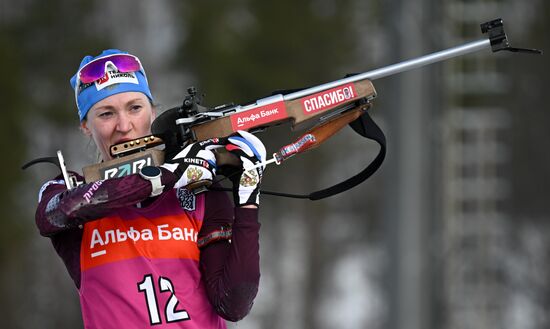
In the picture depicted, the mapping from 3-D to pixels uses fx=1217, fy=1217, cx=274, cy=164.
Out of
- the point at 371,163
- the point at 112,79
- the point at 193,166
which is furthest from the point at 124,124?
the point at 371,163

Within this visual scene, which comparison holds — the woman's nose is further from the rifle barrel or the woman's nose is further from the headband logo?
the rifle barrel

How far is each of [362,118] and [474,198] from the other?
797 centimetres

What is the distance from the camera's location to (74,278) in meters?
3.50

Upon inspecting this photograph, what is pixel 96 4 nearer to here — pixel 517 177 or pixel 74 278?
pixel 517 177

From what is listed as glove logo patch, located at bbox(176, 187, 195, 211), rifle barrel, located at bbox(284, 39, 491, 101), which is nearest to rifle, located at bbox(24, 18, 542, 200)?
rifle barrel, located at bbox(284, 39, 491, 101)

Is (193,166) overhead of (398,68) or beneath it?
beneath

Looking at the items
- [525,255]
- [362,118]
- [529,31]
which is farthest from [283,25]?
[362,118]

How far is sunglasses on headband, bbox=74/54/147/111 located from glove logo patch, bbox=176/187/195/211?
41 cm

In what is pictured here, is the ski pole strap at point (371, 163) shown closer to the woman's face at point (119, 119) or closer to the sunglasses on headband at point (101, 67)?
the woman's face at point (119, 119)

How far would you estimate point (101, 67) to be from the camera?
3.59 m

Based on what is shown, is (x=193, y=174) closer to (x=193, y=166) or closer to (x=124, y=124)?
(x=193, y=166)

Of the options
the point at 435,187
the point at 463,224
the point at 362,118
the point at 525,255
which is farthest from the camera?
the point at 525,255

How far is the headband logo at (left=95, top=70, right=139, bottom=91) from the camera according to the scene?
3.54m

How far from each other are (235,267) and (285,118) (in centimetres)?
56
